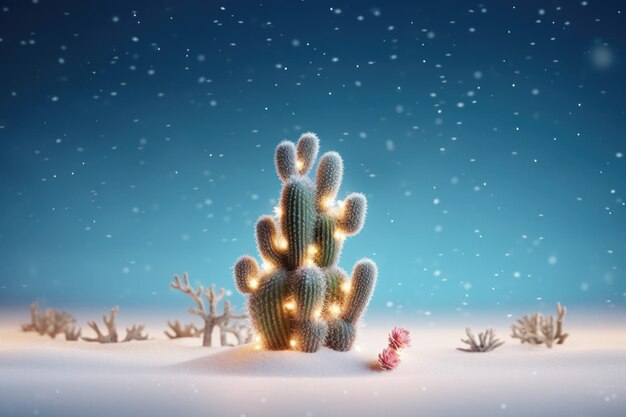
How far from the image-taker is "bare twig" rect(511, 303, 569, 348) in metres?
11.5

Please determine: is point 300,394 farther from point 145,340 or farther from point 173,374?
point 145,340

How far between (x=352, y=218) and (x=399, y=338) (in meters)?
1.59

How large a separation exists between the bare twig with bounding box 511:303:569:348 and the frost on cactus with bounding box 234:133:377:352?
478 cm

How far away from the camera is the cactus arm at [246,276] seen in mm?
8219

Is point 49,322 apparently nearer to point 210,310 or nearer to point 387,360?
point 210,310

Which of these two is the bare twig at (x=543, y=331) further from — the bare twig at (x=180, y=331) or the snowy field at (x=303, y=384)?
the bare twig at (x=180, y=331)

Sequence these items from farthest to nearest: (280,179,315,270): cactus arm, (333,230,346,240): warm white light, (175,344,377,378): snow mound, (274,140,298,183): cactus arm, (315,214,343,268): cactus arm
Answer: (274,140,298,183): cactus arm
(333,230,346,240): warm white light
(315,214,343,268): cactus arm
(280,179,315,270): cactus arm
(175,344,377,378): snow mound

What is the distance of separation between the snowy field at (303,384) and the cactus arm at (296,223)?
3.79 feet

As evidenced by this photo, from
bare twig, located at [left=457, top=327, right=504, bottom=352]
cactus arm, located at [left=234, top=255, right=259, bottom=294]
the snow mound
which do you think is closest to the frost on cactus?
cactus arm, located at [left=234, top=255, right=259, bottom=294]

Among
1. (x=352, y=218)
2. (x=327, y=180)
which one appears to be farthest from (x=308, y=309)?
(x=327, y=180)

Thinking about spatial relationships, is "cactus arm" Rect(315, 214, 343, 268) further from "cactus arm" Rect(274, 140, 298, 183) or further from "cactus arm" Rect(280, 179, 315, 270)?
"cactus arm" Rect(274, 140, 298, 183)

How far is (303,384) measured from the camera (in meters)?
6.35

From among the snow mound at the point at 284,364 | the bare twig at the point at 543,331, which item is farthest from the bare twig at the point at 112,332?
the bare twig at the point at 543,331

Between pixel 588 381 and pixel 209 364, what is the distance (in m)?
4.09
